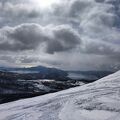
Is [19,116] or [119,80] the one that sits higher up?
[119,80]

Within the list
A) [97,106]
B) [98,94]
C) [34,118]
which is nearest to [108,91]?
[98,94]

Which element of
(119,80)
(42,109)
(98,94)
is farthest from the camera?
(119,80)

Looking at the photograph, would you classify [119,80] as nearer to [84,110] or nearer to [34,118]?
[84,110]

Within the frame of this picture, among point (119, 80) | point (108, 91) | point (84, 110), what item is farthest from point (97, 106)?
point (119, 80)

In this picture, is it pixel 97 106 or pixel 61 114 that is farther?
pixel 97 106

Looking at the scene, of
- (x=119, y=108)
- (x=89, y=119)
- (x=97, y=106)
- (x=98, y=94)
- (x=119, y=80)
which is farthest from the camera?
(x=119, y=80)

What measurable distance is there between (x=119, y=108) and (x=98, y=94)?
132 inches

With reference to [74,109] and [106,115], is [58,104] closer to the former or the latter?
[74,109]

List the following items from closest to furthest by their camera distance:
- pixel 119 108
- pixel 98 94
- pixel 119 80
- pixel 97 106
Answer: pixel 119 108
pixel 97 106
pixel 98 94
pixel 119 80

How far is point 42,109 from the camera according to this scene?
11648mm

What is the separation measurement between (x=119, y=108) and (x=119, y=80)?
7.52 meters

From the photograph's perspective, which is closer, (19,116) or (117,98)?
(19,116)

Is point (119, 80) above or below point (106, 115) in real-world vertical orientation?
above

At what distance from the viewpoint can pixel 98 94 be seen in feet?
44.0
